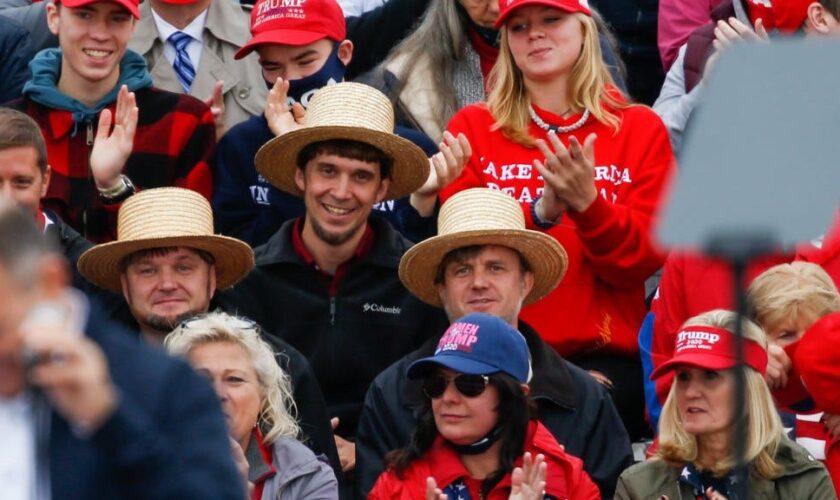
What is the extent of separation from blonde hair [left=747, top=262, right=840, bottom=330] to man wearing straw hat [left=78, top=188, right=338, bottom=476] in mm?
1683

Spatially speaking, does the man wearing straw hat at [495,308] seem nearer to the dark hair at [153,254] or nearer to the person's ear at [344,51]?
the dark hair at [153,254]

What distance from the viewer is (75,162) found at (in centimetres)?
742

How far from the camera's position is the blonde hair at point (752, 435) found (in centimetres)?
580

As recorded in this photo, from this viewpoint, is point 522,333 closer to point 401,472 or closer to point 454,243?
point 454,243

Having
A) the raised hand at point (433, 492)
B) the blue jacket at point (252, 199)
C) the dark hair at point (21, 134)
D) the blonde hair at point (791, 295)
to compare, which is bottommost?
the raised hand at point (433, 492)

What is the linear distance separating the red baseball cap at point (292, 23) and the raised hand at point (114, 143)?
804 millimetres

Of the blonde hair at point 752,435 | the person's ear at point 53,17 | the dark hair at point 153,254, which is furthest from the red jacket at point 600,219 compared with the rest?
the person's ear at point 53,17

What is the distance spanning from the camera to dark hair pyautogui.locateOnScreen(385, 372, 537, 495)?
571 centimetres

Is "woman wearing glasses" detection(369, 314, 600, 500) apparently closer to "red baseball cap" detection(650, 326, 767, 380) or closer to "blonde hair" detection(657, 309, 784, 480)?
"blonde hair" detection(657, 309, 784, 480)

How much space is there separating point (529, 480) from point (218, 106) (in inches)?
120

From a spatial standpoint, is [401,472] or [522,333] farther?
[522,333]

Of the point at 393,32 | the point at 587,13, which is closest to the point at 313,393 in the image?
the point at 587,13

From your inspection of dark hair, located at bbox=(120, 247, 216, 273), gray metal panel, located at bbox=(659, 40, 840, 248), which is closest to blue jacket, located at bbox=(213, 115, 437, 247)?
dark hair, located at bbox=(120, 247, 216, 273)

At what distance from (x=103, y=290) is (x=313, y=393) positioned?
3.61 ft
